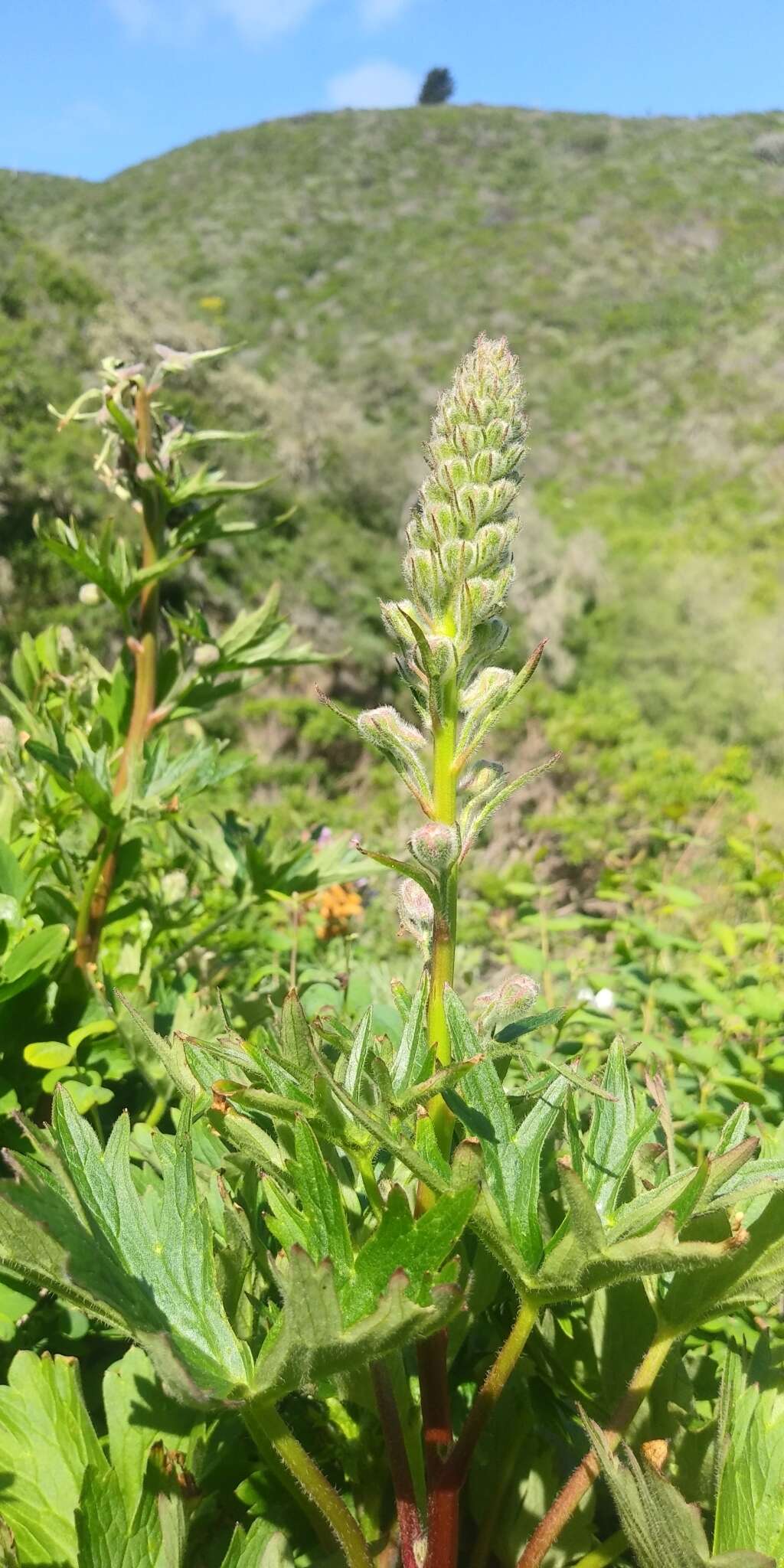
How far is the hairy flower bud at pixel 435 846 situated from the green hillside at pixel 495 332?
506 cm

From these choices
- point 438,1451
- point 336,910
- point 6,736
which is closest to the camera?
point 438,1451

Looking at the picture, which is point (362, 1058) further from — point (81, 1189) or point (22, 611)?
point (22, 611)

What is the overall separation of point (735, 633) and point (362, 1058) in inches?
353

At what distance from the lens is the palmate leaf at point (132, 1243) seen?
30.8 inches

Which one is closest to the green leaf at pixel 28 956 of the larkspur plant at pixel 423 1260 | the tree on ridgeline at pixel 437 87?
the larkspur plant at pixel 423 1260

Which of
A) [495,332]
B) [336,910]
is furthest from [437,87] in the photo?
[336,910]

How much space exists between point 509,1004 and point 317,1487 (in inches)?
18.2

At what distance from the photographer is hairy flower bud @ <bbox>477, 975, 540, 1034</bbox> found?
98 cm

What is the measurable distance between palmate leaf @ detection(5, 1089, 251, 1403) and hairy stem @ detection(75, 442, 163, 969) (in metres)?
0.74

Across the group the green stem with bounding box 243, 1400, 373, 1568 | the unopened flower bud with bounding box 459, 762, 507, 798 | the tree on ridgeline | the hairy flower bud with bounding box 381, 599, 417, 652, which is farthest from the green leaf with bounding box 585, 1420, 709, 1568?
the tree on ridgeline

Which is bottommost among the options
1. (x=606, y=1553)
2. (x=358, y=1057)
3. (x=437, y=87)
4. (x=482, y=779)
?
(x=606, y=1553)

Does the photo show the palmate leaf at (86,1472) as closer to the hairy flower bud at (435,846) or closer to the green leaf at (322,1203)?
the green leaf at (322,1203)

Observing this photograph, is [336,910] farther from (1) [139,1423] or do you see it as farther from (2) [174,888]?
(1) [139,1423]

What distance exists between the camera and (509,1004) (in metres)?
0.98
